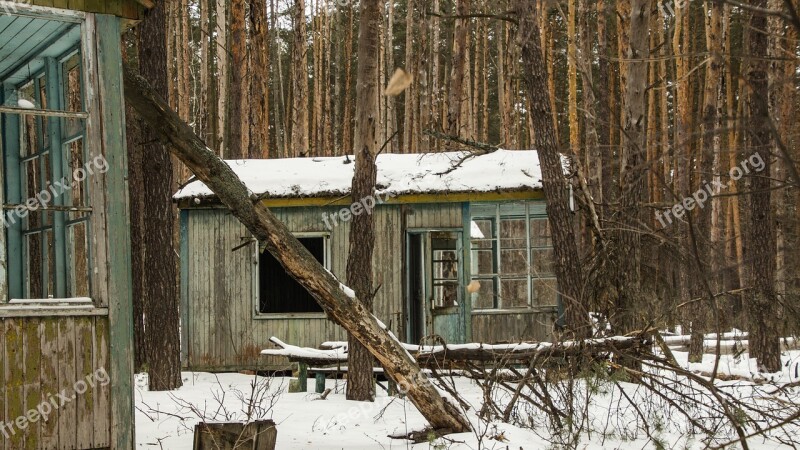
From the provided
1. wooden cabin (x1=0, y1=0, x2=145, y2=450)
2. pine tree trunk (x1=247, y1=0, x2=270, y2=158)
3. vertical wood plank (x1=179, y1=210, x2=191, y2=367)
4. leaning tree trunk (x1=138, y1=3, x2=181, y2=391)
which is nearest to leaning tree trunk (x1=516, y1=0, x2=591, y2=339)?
leaning tree trunk (x1=138, y1=3, x2=181, y2=391)

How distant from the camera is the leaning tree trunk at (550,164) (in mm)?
10570

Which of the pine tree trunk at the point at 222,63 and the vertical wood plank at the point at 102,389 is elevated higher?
the pine tree trunk at the point at 222,63

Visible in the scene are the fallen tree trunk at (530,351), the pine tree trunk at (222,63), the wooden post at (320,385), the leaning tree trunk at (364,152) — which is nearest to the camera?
the fallen tree trunk at (530,351)

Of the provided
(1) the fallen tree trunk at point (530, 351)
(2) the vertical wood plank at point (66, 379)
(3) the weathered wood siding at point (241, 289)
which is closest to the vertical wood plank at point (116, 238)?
(2) the vertical wood plank at point (66, 379)

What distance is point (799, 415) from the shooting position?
306cm

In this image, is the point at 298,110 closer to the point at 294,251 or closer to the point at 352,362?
the point at 352,362

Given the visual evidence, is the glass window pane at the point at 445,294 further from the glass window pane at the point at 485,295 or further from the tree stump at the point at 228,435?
the tree stump at the point at 228,435

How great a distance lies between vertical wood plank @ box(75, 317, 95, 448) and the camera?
5352 mm

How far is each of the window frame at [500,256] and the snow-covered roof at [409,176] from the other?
0.53 metres

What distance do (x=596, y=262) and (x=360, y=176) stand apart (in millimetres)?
3881

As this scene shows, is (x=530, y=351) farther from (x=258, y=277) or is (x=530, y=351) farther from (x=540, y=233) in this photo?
(x=258, y=277)

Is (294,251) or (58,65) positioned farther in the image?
(294,251)

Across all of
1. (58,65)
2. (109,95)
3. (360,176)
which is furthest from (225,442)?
(360,176)

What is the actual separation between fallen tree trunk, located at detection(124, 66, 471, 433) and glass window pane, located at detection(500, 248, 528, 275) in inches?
232
